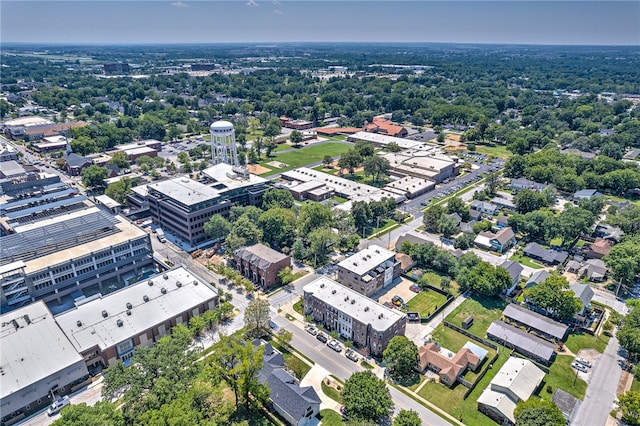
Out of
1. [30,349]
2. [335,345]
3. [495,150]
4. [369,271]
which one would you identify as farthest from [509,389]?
[495,150]

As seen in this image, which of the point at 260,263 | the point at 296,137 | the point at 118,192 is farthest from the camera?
the point at 296,137

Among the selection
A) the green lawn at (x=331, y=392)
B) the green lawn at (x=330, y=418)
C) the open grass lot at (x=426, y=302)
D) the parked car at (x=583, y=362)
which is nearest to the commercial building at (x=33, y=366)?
the green lawn at (x=331, y=392)

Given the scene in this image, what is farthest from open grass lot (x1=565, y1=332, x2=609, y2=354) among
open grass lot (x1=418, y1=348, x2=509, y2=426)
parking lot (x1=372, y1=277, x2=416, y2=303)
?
parking lot (x1=372, y1=277, x2=416, y2=303)

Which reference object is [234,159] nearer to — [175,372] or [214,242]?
[214,242]

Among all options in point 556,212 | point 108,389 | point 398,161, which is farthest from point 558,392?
point 398,161

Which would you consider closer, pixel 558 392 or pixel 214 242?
pixel 558 392

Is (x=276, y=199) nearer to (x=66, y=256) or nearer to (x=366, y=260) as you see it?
(x=366, y=260)
